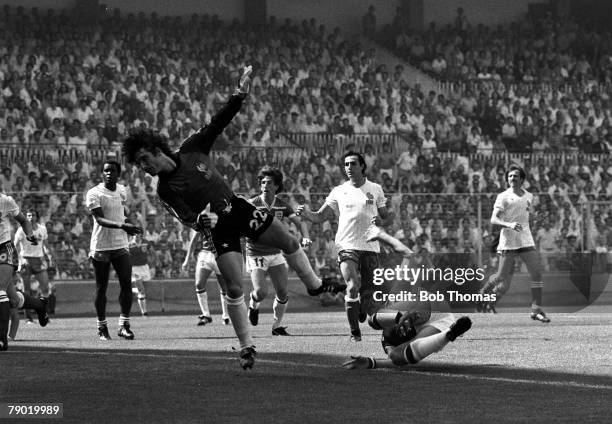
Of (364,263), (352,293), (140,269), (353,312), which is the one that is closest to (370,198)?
(364,263)

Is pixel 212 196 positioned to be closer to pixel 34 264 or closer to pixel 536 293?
pixel 536 293

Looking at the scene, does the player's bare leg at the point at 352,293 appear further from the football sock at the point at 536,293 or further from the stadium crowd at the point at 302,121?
the stadium crowd at the point at 302,121

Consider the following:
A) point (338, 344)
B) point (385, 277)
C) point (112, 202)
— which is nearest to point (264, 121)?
point (385, 277)

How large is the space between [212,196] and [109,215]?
537cm

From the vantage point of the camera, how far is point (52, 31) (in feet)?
108

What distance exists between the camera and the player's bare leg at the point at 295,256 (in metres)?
11.4

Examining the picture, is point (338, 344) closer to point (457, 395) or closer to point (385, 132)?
point (457, 395)

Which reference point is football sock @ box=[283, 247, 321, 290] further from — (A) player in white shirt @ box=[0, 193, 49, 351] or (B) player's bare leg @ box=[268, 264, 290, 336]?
(B) player's bare leg @ box=[268, 264, 290, 336]

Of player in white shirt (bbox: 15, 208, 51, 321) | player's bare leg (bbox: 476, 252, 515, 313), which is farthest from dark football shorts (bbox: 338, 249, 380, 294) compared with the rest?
player in white shirt (bbox: 15, 208, 51, 321)

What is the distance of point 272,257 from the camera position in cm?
1725

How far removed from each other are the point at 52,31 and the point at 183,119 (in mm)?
4878

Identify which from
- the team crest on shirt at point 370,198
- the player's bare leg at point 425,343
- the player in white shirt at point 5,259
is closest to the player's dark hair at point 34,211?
the player in white shirt at point 5,259

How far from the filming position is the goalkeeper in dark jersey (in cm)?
1099

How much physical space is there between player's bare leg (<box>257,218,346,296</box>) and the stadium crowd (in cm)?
1473
